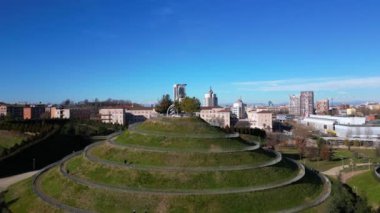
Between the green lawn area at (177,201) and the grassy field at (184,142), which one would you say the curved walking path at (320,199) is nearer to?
the green lawn area at (177,201)

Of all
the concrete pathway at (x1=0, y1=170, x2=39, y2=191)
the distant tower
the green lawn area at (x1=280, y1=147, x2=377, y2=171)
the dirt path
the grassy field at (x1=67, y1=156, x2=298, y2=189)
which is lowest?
the green lawn area at (x1=280, y1=147, x2=377, y2=171)

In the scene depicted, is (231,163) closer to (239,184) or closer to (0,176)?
(239,184)

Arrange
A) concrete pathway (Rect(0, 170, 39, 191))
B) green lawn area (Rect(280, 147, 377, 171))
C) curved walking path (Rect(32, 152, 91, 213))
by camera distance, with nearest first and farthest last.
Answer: curved walking path (Rect(32, 152, 91, 213)) → concrete pathway (Rect(0, 170, 39, 191)) → green lawn area (Rect(280, 147, 377, 171))

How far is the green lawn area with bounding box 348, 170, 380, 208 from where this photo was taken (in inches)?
1502

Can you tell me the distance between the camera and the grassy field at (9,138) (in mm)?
63625

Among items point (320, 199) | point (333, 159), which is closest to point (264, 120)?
point (333, 159)

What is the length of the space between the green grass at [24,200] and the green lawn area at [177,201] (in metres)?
0.79

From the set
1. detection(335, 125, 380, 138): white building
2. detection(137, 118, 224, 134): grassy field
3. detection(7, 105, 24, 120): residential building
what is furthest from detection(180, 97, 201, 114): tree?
detection(7, 105, 24, 120): residential building

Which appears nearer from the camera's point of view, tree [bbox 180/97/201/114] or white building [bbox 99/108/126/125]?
tree [bbox 180/97/201/114]

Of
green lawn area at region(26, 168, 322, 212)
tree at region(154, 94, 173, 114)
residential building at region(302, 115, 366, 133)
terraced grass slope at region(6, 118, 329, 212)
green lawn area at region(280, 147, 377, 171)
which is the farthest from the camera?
residential building at region(302, 115, 366, 133)

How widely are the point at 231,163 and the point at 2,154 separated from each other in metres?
33.9

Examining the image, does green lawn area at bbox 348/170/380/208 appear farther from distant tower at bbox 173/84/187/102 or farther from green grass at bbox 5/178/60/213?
green grass at bbox 5/178/60/213

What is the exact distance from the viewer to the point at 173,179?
30.3 meters

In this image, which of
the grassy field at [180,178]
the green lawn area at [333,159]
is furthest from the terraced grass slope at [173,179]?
the green lawn area at [333,159]
